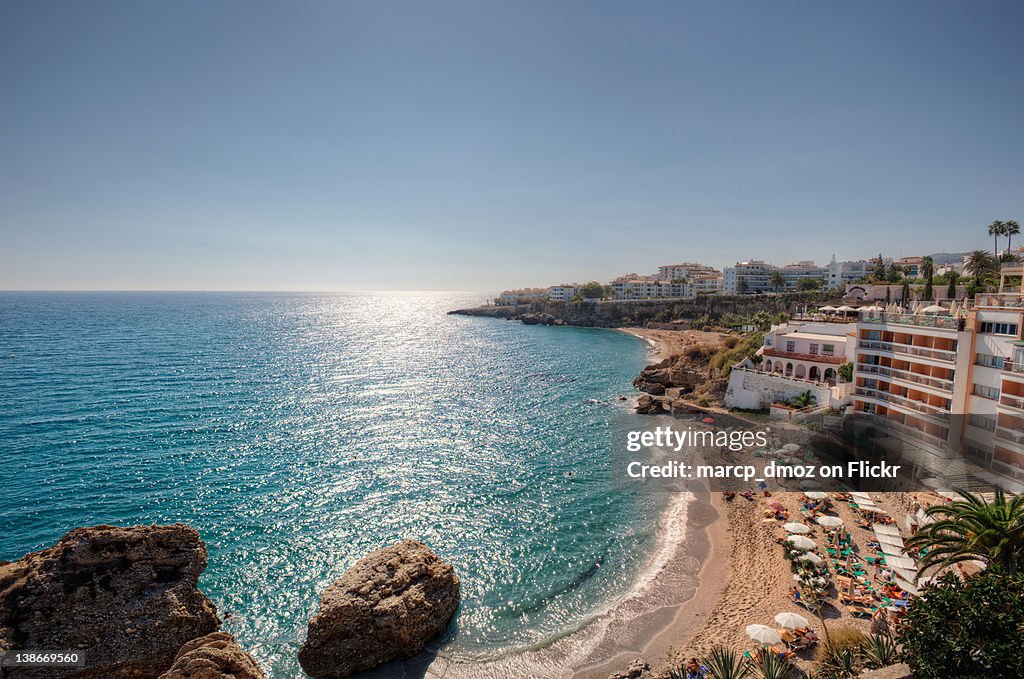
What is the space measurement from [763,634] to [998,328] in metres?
20.5

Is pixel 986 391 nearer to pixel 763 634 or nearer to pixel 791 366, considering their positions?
pixel 763 634

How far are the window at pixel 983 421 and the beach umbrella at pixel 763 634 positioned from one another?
1651 centimetres

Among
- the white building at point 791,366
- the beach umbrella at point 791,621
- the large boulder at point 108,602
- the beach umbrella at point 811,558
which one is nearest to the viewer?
the large boulder at point 108,602

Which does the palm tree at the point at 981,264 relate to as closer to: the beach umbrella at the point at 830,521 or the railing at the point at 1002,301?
the railing at the point at 1002,301

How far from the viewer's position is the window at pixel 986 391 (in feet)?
75.6

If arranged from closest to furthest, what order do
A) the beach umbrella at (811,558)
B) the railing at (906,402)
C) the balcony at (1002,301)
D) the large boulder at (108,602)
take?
the large boulder at (108,602)
the beach umbrella at (811,558)
the balcony at (1002,301)
the railing at (906,402)

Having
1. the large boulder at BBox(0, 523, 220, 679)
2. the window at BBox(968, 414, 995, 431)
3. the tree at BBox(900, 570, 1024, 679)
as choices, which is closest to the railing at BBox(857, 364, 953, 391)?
the window at BBox(968, 414, 995, 431)

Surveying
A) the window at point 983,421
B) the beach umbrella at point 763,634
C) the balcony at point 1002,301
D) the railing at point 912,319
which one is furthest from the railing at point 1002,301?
the beach umbrella at point 763,634

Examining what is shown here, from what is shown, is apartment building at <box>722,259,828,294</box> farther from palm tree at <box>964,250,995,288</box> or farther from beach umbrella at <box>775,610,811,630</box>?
beach umbrella at <box>775,610,811,630</box>

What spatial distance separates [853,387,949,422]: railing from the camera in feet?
84.7

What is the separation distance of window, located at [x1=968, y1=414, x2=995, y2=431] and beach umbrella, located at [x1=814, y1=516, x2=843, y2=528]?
8.46m

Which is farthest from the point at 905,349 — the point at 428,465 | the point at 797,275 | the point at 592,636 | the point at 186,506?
the point at 797,275

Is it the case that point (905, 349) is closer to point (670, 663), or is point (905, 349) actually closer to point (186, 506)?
point (670, 663)

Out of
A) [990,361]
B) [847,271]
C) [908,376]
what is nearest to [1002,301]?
[990,361]
